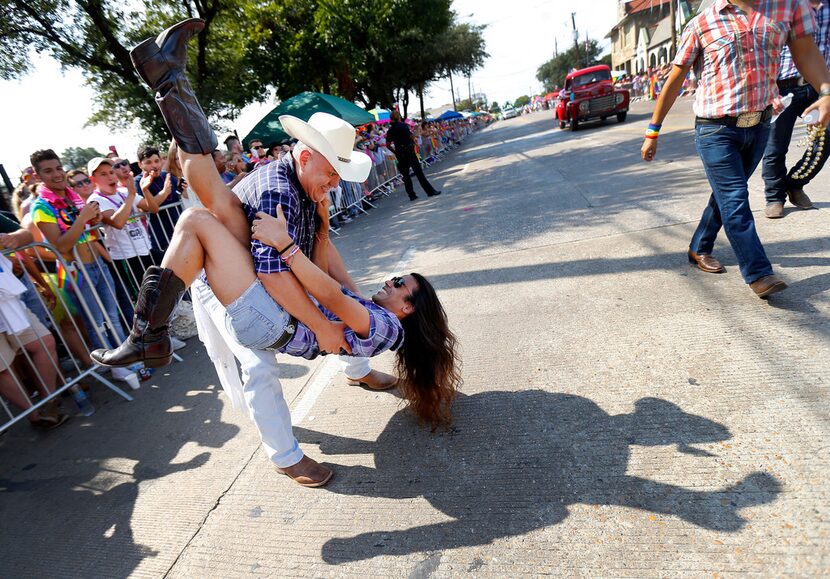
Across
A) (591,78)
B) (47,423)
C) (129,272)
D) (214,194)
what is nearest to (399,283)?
(214,194)

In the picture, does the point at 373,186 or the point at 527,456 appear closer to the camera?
the point at 527,456

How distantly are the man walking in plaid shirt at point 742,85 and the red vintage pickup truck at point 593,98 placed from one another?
1528 cm

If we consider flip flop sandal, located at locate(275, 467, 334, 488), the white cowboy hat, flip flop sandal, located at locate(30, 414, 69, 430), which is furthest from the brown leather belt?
flip flop sandal, located at locate(30, 414, 69, 430)

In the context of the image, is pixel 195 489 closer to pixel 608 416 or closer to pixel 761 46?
pixel 608 416

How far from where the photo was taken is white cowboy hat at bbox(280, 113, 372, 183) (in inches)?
85.0

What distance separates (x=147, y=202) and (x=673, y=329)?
5088 millimetres

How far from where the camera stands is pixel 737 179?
3045 mm

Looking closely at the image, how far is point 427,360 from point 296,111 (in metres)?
10.6

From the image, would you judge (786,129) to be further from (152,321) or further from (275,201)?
(152,321)

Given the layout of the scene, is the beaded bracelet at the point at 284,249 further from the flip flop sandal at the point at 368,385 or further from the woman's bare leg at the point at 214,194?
the flip flop sandal at the point at 368,385

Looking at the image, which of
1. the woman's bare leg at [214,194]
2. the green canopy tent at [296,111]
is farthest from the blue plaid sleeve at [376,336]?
the green canopy tent at [296,111]

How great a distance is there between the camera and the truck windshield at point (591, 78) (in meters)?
18.0

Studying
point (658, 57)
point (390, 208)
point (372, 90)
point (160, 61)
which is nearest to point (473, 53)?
point (372, 90)

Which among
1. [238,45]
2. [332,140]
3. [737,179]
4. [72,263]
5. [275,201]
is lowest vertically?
[737,179]
